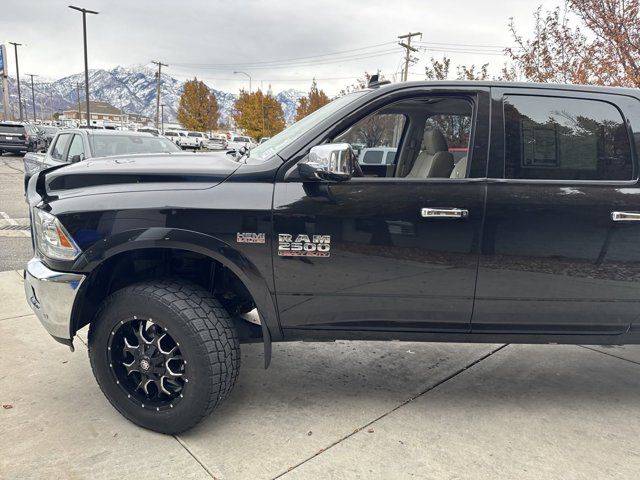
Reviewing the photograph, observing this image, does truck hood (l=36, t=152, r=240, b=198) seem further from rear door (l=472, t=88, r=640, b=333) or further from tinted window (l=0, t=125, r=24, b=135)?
tinted window (l=0, t=125, r=24, b=135)

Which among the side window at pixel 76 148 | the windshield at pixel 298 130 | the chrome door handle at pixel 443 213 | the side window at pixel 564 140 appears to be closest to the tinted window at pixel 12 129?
the side window at pixel 76 148

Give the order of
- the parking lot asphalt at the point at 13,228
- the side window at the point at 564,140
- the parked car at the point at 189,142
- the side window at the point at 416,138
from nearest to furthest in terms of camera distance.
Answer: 1. the side window at the point at 564,140
2. the side window at the point at 416,138
3. the parking lot asphalt at the point at 13,228
4. the parked car at the point at 189,142

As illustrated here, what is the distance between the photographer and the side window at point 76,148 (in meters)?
7.86

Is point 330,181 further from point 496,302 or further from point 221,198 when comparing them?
point 496,302

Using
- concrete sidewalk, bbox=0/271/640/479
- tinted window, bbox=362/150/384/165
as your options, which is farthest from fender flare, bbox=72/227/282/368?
tinted window, bbox=362/150/384/165

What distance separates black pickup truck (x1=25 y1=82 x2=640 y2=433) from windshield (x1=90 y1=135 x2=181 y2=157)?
5.57 metres

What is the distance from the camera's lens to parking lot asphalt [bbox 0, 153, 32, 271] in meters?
6.07

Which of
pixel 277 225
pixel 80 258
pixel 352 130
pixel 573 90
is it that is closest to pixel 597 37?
pixel 573 90

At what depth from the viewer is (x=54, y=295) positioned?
100 inches

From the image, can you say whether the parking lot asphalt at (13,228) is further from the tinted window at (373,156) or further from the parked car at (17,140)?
the parked car at (17,140)

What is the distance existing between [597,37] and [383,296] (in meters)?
9.63

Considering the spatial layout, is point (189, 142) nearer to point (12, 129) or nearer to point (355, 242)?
point (12, 129)

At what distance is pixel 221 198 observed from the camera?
2.46 m

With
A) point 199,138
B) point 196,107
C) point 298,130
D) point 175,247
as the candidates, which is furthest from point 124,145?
point 196,107
